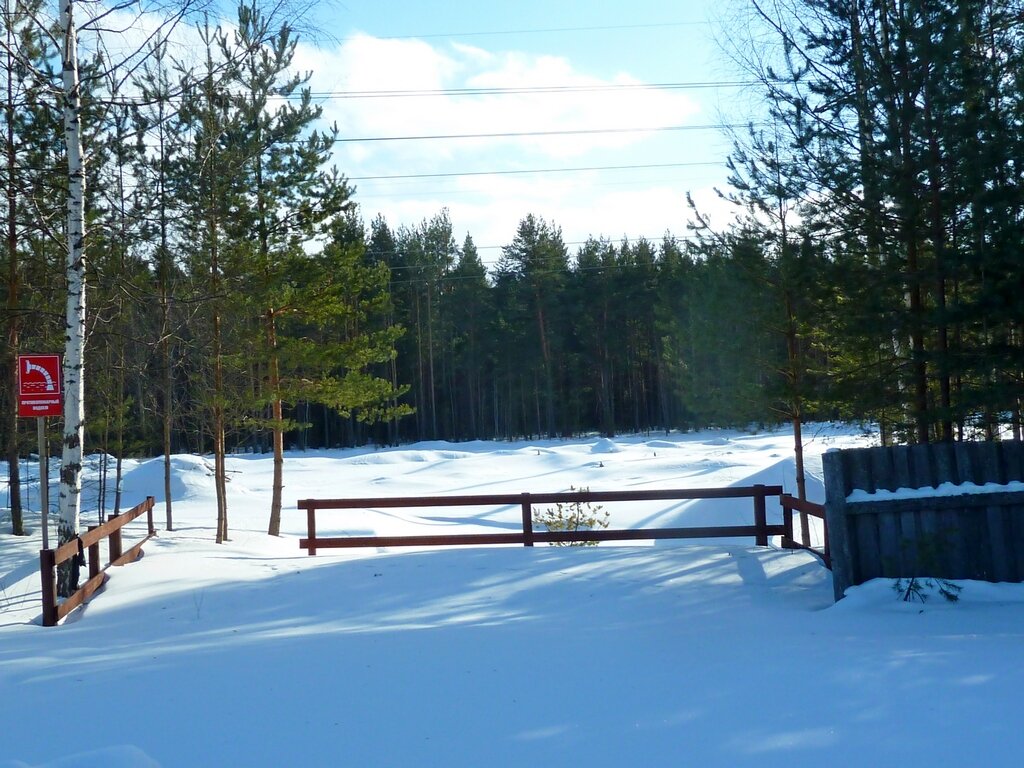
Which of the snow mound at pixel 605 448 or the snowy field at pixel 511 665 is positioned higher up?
the snow mound at pixel 605 448

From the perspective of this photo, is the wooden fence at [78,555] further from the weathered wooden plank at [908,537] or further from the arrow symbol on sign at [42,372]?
the weathered wooden plank at [908,537]

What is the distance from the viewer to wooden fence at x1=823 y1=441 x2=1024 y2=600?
726 cm

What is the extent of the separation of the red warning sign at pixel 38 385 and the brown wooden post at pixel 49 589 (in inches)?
101

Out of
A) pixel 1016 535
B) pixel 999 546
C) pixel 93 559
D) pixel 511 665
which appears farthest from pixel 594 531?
pixel 93 559

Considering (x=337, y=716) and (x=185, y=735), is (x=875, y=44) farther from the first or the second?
(x=185, y=735)

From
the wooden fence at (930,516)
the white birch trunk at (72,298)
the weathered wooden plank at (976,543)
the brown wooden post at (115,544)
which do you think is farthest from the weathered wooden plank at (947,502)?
the brown wooden post at (115,544)

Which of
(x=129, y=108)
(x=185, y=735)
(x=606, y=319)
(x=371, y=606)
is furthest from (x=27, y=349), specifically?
(x=606, y=319)

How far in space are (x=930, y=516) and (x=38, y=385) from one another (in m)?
9.28

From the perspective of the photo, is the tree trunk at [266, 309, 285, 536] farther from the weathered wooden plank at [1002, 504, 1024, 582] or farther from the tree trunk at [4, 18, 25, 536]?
the weathered wooden plank at [1002, 504, 1024, 582]

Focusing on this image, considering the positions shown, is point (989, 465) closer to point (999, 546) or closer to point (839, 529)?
point (999, 546)

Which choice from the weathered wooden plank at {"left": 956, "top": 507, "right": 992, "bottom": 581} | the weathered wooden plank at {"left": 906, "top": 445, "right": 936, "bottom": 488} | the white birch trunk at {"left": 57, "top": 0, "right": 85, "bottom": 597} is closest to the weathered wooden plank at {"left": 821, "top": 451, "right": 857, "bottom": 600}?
the weathered wooden plank at {"left": 906, "top": 445, "right": 936, "bottom": 488}

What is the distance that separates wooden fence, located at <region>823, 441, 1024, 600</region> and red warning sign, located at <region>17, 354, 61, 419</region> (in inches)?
325

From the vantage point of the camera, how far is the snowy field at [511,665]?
4180 millimetres

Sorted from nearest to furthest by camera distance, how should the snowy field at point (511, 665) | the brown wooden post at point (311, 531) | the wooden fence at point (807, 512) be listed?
the snowy field at point (511, 665) → the wooden fence at point (807, 512) → the brown wooden post at point (311, 531)
